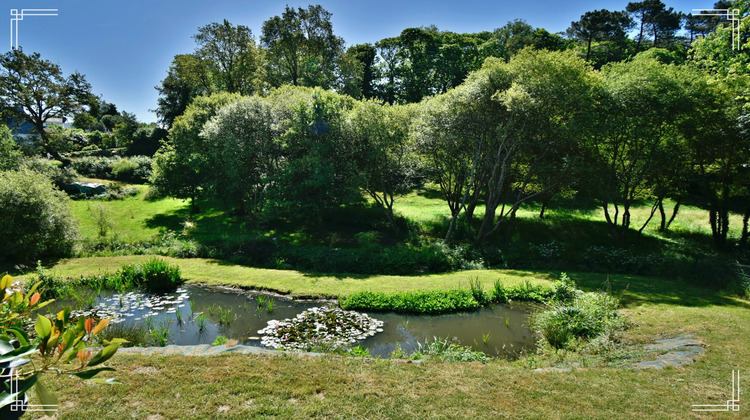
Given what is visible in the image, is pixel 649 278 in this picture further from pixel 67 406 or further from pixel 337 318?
pixel 67 406

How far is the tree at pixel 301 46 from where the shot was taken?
138 feet

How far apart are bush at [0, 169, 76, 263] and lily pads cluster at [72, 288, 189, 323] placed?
7.18 metres

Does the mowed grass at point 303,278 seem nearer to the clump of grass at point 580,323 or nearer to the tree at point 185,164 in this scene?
the clump of grass at point 580,323

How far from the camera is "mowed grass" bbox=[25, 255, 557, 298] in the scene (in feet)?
46.2

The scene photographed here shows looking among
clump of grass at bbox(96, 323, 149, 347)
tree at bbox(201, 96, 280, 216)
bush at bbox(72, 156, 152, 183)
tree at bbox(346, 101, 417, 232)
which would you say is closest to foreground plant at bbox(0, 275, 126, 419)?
clump of grass at bbox(96, 323, 149, 347)

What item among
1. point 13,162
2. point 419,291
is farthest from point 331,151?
point 13,162

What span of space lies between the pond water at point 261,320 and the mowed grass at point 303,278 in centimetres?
81

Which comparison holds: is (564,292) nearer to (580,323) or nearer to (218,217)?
(580,323)

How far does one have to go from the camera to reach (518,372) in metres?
6.95

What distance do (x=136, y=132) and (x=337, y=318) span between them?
1938 inches

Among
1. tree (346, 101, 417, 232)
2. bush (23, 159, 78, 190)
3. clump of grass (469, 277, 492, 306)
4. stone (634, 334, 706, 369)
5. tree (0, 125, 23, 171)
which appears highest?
tree (346, 101, 417, 232)

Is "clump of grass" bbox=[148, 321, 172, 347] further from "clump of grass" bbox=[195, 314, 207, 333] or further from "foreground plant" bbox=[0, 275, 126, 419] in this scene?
"foreground plant" bbox=[0, 275, 126, 419]

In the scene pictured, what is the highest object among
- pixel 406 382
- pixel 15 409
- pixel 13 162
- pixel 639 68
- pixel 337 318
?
pixel 639 68

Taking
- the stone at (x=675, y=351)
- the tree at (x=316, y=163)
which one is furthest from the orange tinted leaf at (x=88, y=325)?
the tree at (x=316, y=163)
